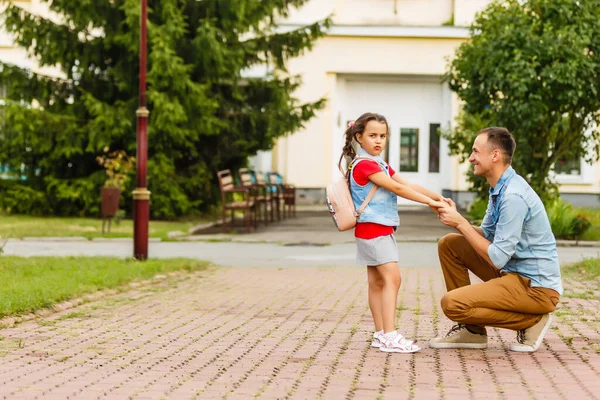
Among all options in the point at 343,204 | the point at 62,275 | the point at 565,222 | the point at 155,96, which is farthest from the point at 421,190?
the point at 155,96

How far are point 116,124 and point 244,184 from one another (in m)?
3.08

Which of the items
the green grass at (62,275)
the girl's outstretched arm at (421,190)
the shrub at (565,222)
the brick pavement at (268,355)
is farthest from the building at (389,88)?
the girl's outstretched arm at (421,190)

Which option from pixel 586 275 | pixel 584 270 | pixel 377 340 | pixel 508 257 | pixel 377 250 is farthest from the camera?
pixel 584 270

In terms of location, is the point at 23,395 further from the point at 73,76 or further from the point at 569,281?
the point at 73,76

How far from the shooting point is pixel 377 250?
771cm

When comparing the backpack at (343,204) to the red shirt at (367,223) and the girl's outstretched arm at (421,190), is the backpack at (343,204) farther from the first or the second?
the girl's outstretched arm at (421,190)

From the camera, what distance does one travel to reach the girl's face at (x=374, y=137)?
7711 mm

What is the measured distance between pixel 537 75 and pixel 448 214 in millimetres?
13599

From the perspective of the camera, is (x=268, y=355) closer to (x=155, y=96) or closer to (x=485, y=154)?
(x=485, y=154)

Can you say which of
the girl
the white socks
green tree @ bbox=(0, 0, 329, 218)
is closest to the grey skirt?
the girl

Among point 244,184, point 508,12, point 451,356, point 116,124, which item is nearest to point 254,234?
point 244,184

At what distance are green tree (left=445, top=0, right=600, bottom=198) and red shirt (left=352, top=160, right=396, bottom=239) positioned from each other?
12849mm

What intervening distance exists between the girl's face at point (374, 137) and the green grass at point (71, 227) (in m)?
13.3

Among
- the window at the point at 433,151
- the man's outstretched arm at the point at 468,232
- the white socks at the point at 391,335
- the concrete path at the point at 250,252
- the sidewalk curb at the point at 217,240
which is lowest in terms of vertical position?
the concrete path at the point at 250,252
